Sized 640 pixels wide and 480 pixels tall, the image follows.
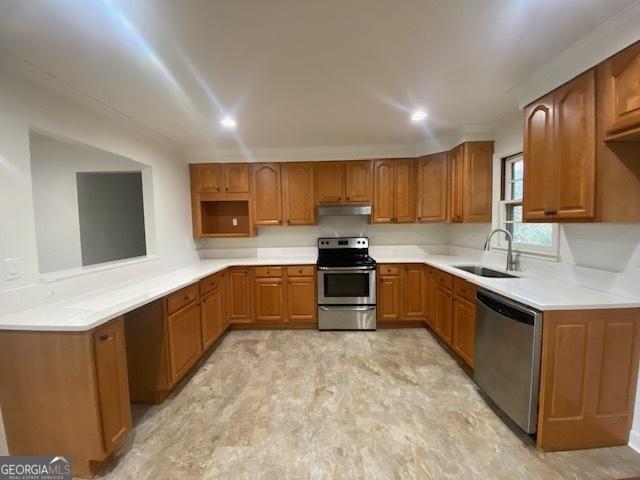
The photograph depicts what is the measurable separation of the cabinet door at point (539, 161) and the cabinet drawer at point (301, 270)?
2.44 m

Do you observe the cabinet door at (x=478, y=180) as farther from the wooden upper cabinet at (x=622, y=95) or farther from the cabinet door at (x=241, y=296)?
the cabinet door at (x=241, y=296)

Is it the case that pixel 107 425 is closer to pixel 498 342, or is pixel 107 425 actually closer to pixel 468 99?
pixel 498 342

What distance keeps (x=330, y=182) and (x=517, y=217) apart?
2323 mm

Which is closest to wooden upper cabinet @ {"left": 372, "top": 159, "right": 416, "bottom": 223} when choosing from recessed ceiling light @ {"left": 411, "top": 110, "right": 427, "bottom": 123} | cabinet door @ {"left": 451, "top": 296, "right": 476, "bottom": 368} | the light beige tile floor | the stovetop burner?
the stovetop burner

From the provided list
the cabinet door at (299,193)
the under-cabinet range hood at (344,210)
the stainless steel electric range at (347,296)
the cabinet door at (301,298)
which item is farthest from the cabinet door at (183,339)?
the under-cabinet range hood at (344,210)

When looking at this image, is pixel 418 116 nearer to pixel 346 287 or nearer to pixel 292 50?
pixel 292 50

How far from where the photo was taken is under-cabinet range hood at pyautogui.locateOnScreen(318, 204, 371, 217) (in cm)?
400

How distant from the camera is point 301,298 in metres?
3.84

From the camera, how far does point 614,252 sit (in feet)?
6.25

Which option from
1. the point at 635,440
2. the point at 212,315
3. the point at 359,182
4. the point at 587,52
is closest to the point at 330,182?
the point at 359,182

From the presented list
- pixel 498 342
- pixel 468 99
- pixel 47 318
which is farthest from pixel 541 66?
pixel 47 318

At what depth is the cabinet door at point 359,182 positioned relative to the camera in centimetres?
405

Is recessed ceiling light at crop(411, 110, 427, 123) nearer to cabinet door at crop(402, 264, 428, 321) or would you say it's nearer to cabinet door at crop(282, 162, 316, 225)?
cabinet door at crop(282, 162, 316, 225)

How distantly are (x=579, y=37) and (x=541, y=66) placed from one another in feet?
0.96
